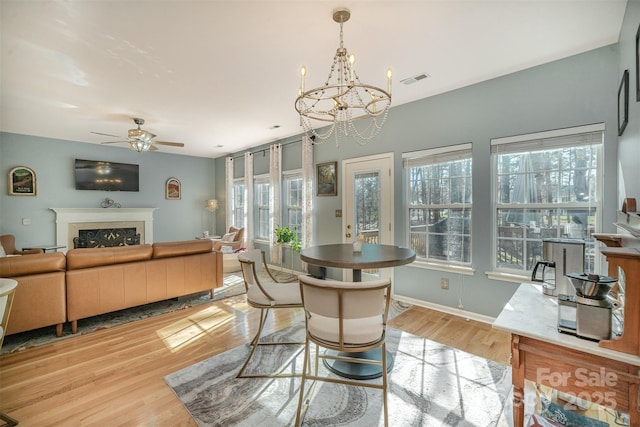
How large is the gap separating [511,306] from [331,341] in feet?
3.18

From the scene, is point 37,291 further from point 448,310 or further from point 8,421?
point 448,310

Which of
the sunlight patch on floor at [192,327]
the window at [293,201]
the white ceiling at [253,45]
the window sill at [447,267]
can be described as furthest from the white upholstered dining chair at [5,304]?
the window at [293,201]

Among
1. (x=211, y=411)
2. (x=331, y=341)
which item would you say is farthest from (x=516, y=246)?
(x=211, y=411)

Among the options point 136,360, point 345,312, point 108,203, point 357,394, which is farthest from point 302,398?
point 108,203

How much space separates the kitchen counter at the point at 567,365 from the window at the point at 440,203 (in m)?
2.16

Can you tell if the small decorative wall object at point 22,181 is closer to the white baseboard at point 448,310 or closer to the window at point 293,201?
the window at point 293,201

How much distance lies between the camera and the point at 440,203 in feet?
11.5

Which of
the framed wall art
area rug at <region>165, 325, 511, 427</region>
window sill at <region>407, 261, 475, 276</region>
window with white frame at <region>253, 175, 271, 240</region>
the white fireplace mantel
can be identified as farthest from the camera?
window with white frame at <region>253, 175, 271, 240</region>

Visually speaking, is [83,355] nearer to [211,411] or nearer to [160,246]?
[160,246]

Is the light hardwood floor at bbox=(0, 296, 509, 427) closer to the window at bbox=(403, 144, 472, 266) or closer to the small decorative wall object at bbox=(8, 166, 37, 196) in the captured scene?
the window at bbox=(403, 144, 472, 266)

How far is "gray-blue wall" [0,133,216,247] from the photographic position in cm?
521

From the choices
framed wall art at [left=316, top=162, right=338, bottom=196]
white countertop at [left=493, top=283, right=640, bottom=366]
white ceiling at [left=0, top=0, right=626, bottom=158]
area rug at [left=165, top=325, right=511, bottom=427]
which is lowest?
area rug at [left=165, top=325, right=511, bottom=427]

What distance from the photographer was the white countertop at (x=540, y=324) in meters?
1.00

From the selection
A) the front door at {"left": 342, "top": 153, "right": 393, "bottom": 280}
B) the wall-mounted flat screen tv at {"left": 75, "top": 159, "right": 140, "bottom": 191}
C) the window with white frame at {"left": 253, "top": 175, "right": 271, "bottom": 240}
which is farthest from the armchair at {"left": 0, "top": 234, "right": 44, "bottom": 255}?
the front door at {"left": 342, "top": 153, "right": 393, "bottom": 280}
